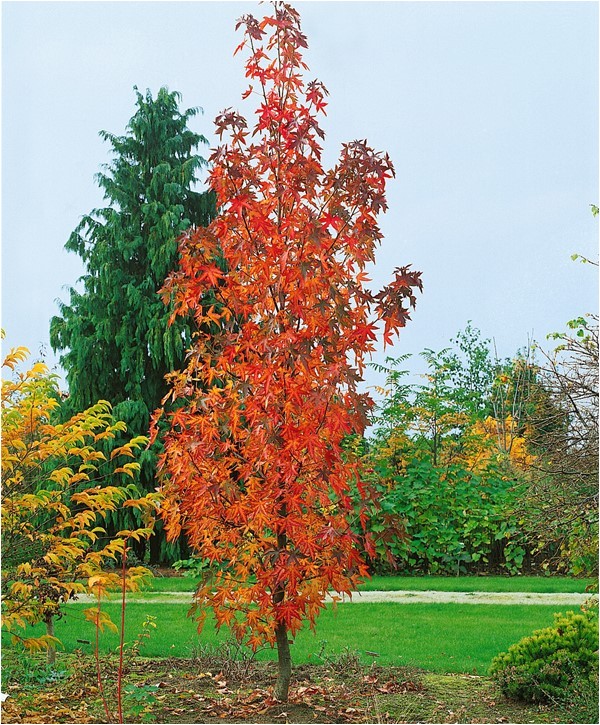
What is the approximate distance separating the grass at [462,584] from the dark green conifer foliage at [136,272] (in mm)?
1750

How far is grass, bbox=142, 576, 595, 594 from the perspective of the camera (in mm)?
7613

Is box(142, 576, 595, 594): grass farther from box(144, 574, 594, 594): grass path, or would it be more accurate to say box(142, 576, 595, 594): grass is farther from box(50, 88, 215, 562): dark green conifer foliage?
box(50, 88, 215, 562): dark green conifer foliage

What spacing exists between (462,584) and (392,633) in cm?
248

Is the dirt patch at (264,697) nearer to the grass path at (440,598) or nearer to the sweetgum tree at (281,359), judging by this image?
the sweetgum tree at (281,359)

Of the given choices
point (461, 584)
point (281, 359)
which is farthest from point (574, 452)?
point (461, 584)

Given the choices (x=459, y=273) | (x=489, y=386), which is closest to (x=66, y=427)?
(x=459, y=273)

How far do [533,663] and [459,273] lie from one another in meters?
8.01

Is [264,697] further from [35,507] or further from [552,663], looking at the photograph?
[35,507]

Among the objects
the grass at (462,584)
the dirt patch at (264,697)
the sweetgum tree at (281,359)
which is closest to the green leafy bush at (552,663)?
the dirt patch at (264,697)

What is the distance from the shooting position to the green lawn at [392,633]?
16.6ft

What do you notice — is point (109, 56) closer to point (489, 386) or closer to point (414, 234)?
point (414, 234)

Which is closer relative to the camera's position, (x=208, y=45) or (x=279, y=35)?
(x=279, y=35)

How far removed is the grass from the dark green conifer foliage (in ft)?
5.74

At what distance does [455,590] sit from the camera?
7656 mm
